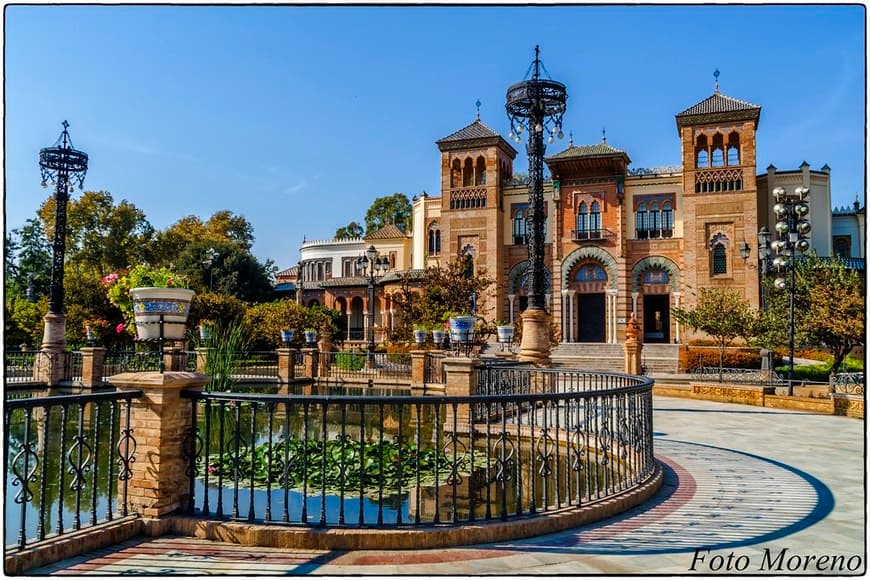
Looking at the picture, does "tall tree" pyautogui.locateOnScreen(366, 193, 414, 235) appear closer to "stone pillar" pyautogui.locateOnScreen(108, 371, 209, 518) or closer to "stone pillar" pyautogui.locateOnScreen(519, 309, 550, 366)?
"stone pillar" pyautogui.locateOnScreen(519, 309, 550, 366)

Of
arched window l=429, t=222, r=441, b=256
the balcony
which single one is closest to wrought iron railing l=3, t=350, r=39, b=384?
arched window l=429, t=222, r=441, b=256

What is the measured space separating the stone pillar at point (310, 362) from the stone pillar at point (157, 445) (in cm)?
1908

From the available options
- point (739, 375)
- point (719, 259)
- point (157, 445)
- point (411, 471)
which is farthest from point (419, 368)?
point (719, 259)

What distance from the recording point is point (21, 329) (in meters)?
31.0

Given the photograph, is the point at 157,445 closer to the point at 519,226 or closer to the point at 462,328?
the point at 462,328

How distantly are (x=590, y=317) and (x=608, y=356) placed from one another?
7.11m

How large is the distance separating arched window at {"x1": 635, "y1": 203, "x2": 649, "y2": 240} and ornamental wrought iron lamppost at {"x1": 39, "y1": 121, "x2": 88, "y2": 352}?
3003 cm

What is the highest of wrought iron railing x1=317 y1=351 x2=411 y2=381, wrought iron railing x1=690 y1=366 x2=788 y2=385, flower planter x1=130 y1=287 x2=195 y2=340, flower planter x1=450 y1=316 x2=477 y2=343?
flower planter x1=130 y1=287 x2=195 y2=340

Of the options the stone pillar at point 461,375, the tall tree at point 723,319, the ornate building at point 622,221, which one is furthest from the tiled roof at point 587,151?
the stone pillar at point 461,375

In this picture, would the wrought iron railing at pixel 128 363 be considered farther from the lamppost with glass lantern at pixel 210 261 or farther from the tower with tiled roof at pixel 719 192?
the tower with tiled roof at pixel 719 192

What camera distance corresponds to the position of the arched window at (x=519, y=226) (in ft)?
141

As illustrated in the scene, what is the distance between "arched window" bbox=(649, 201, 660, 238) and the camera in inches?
1588

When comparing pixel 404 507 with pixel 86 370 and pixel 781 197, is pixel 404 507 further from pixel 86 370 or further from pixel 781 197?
pixel 86 370

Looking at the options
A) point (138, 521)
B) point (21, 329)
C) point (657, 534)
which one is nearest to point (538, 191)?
point (657, 534)
